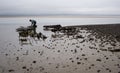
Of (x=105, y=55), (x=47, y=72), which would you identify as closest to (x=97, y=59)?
(x=105, y=55)

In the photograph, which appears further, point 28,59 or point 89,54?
point 89,54

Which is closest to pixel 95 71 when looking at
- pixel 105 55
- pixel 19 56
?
pixel 105 55

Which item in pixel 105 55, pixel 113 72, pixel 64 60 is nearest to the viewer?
pixel 113 72

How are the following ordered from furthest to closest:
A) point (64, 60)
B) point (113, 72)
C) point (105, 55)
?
1. point (105, 55)
2. point (64, 60)
3. point (113, 72)

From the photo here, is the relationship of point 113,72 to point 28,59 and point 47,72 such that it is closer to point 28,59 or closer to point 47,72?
point 47,72

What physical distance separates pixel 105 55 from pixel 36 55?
579 cm

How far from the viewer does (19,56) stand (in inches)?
636

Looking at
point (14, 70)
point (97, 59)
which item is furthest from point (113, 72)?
point (14, 70)

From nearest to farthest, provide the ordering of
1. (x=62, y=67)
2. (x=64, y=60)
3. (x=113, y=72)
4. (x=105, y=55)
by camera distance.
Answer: (x=113, y=72) < (x=62, y=67) < (x=64, y=60) < (x=105, y=55)

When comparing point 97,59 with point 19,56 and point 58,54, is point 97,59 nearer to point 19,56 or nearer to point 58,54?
point 58,54

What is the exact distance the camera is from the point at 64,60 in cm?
1475

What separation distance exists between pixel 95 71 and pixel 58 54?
5.52 metres

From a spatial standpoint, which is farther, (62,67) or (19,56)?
(19,56)

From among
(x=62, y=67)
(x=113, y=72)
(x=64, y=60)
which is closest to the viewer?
(x=113, y=72)
